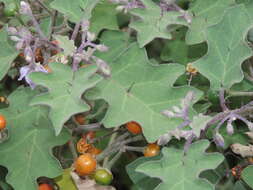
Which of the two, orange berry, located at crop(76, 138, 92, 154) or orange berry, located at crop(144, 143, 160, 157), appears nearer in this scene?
orange berry, located at crop(144, 143, 160, 157)

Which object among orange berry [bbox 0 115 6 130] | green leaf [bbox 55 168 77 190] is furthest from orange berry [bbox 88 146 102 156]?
orange berry [bbox 0 115 6 130]

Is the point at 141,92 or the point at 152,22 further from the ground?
the point at 152,22

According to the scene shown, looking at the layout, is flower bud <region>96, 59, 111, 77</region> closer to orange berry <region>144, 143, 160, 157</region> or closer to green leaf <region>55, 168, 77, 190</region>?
orange berry <region>144, 143, 160, 157</region>

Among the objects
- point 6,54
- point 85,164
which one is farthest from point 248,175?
point 6,54

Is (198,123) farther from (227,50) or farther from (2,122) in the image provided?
(2,122)

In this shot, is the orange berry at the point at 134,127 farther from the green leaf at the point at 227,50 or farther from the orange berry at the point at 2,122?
the orange berry at the point at 2,122

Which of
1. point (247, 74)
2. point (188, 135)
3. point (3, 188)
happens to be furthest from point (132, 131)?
point (3, 188)

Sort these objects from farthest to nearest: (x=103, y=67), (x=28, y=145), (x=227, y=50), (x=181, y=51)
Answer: (x=181, y=51), (x=28, y=145), (x=227, y=50), (x=103, y=67)
